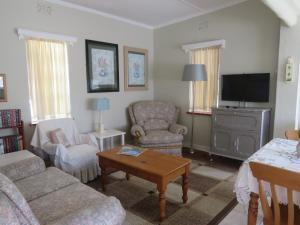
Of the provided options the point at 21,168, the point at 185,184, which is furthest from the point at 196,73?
the point at 21,168

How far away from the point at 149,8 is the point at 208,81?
1.71 m

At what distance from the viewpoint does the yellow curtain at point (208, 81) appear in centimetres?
414

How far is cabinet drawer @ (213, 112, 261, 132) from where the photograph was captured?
336 cm

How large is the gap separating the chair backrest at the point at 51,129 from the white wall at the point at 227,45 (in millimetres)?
2245

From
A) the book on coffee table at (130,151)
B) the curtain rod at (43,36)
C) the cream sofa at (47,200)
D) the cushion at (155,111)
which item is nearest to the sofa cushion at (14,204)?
the cream sofa at (47,200)

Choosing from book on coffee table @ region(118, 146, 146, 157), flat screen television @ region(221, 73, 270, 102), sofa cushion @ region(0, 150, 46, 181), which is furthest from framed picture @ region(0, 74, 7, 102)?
flat screen television @ region(221, 73, 270, 102)

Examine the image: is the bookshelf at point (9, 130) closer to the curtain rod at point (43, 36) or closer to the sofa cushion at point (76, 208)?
the curtain rod at point (43, 36)

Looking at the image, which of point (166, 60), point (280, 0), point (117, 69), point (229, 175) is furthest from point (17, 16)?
point (229, 175)

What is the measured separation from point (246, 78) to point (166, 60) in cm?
182

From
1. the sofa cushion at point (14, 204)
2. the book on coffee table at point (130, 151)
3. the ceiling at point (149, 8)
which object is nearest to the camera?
the sofa cushion at point (14, 204)

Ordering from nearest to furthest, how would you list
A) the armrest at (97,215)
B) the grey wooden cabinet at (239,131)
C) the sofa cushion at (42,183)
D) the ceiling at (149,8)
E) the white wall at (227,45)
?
1. the armrest at (97,215)
2. the sofa cushion at (42,183)
3. the grey wooden cabinet at (239,131)
4. the white wall at (227,45)
5. the ceiling at (149,8)

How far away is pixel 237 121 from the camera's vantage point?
11.6 feet

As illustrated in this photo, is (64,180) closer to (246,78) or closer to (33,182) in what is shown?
(33,182)

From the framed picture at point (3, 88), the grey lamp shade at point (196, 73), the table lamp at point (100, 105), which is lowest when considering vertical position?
the table lamp at point (100, 105)
